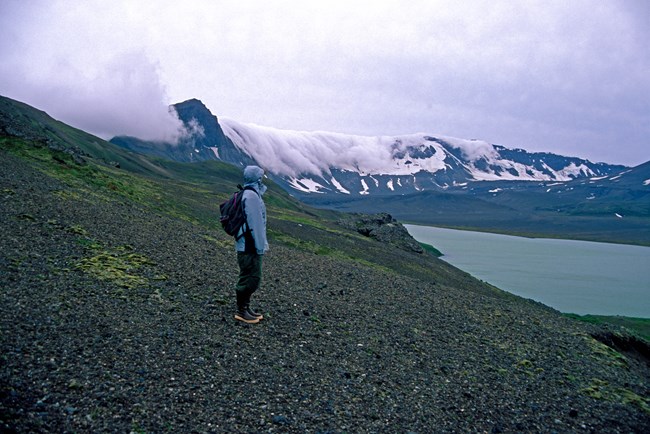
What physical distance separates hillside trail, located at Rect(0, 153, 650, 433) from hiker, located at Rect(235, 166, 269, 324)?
1.07 metres

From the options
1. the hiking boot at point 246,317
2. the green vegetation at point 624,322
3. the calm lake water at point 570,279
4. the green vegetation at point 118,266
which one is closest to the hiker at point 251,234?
the hiking boot at point 246,317

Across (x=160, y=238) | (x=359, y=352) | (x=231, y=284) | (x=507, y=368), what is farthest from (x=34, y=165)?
(x=507, y=368)

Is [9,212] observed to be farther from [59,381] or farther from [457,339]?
[457,339]

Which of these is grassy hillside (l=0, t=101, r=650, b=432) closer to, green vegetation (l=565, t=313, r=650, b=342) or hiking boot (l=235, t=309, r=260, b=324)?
hiking boot (l=235, t=309, r=260, b=324)

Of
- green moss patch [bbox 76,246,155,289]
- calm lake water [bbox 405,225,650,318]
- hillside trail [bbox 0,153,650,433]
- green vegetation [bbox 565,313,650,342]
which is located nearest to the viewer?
hillside trail [bbox 0,153,650,433]

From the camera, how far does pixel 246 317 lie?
11.4 meters

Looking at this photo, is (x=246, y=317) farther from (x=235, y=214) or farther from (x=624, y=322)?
(x=624, y=322)

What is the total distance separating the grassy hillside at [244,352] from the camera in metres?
7.24

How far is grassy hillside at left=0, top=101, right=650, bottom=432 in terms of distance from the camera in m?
7.24

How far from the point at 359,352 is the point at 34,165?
88.7ft

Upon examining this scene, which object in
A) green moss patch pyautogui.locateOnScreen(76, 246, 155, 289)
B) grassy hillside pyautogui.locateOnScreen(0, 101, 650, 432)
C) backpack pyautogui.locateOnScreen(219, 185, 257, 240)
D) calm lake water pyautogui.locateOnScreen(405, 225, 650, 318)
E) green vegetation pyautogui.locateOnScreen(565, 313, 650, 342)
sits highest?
backpack pyautogui.locateOnScreen(219, 185, 257, 240)

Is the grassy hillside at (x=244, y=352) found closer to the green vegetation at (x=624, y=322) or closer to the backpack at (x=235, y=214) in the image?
the backpack at (x=235, y=214)

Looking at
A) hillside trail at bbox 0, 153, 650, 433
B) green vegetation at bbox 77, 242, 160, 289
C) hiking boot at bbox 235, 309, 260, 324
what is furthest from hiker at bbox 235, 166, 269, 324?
green vegetation at bbox 77, 242, 160, 289

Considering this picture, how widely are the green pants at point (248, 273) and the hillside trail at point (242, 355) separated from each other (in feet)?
2.51
